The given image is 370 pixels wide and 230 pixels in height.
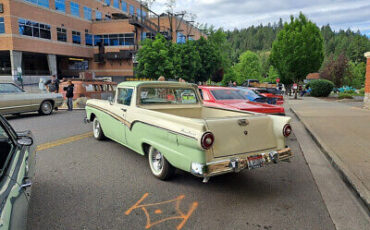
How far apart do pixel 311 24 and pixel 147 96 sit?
28.8m

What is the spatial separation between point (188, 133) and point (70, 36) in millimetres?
43884

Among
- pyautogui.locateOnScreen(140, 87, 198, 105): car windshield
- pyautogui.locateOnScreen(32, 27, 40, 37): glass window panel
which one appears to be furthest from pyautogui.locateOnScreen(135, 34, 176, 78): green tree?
pyautogui.locateOnScreen(140, 87, 198, 105): car windshield

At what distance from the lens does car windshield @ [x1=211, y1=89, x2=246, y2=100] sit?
8.79 m

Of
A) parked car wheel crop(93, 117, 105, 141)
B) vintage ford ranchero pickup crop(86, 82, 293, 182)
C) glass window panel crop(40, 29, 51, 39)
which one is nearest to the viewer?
vintage ford ranchero pickup crop(86, 82, 293, 182)

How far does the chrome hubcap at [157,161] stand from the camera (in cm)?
454

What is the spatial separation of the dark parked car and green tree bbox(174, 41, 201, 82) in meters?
25.4

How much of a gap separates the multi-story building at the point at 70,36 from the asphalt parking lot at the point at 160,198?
32136mm

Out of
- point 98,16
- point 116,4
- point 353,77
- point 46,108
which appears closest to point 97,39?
point 98,16

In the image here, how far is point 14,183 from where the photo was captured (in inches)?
87.0

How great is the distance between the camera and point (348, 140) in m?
7.24

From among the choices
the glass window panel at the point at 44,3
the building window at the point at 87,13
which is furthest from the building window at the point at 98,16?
the glass window panel at the point at 44,3

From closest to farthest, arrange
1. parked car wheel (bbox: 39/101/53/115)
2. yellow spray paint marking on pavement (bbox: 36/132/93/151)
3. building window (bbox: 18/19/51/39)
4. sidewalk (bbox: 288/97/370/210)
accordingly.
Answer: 1. sidewalk (bbox: 288/97/370/210)
2. yellow spray paint marking on pavement (bbox: 36/132/93/151)
3. parked car wheel (bbox: 39/101/53/115)
4. building window (bbox: 18/19/51/39)

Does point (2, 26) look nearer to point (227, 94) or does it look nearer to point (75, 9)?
point (75, 9)

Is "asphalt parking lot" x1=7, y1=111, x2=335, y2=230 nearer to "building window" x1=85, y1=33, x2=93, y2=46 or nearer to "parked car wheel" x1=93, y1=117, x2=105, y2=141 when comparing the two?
"parked car wheel" x1=93, y1=117, x2=105, y2=141
